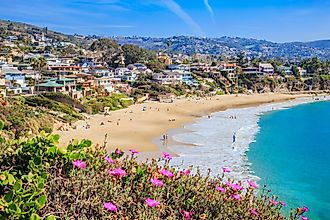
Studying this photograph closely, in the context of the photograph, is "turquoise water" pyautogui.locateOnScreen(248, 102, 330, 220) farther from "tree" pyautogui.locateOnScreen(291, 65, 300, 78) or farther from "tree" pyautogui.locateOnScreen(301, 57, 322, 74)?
"tree" pyautogui.locateOnScreen(301, 57, 322, 74)

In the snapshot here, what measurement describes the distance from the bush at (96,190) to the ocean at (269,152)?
42.4 feet

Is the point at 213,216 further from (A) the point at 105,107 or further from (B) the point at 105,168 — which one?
(A) the point at 105,107

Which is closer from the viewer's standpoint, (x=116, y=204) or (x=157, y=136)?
(x=116, y=204)

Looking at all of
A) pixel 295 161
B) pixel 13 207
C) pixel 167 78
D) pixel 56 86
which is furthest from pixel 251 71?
pixel 13 207

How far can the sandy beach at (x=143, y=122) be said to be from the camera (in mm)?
28870

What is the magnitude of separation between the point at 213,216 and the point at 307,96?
289ft

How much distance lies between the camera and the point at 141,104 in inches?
2110

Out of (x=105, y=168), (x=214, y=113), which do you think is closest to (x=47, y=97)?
(x=214, y=113)

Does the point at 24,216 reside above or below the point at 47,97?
above

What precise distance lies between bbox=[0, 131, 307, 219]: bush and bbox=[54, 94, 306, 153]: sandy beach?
750 inches

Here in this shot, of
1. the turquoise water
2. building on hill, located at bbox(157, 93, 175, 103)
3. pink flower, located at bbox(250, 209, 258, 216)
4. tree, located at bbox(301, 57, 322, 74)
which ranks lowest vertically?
the turquoise water

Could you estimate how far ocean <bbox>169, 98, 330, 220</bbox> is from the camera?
61.4 feet

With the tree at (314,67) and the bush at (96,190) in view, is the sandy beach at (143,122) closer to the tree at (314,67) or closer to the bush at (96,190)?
the bush at (96,190)

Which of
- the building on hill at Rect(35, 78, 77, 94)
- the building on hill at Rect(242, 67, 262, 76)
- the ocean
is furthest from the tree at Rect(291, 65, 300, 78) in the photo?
the building on hill at Rect(35, 78, 77, 94)
